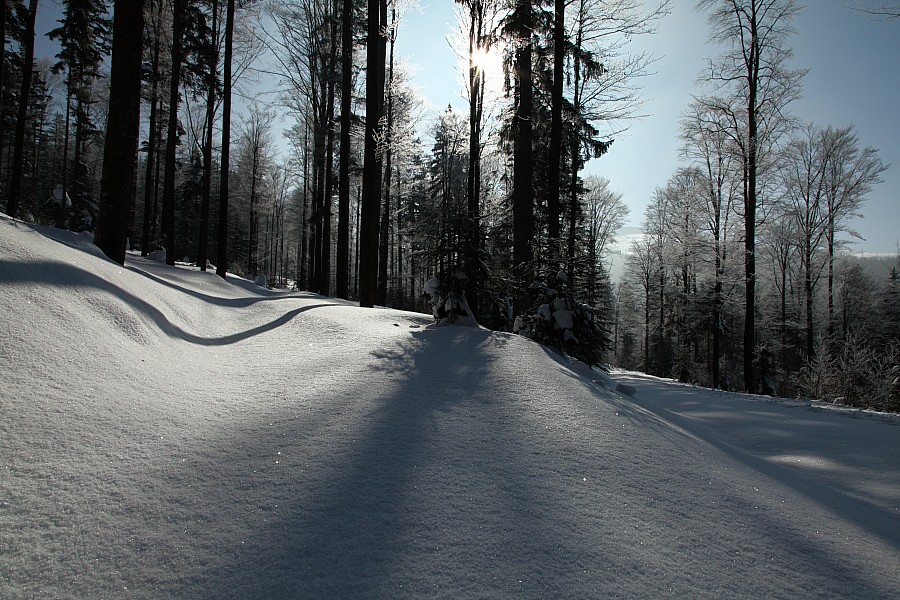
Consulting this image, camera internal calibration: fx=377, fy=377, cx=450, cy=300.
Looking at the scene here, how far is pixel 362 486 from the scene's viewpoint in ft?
4.83

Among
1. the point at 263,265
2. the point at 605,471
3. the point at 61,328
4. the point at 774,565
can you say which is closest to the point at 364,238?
the point at 61,328

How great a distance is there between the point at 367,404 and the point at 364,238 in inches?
228

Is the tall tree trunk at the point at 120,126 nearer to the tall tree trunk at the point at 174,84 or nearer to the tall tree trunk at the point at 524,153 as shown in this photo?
the tall tree trunk at the point at 524,153

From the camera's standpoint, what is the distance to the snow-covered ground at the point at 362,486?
111cm

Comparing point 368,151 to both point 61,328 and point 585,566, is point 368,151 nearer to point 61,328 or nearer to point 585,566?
point 61,328

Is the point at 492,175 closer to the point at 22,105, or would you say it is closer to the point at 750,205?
the point at 750,205

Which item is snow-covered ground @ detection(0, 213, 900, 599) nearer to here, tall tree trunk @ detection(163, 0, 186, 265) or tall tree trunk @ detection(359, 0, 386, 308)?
tall tree trunk @ detection(359, 0, 386, 308)

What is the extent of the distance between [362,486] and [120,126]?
6.40 metres

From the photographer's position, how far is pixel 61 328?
88.7 inches

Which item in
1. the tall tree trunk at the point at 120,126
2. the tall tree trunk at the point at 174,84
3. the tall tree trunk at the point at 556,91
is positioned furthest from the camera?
the tall tree trunk at the point at 174,84

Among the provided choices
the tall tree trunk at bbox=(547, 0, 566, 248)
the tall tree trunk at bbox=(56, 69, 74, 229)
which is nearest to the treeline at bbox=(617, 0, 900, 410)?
the tall tree trunk at bbox=(547, 0, 566, 248)

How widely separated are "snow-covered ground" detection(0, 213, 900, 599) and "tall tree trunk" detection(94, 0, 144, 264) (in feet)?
8.72

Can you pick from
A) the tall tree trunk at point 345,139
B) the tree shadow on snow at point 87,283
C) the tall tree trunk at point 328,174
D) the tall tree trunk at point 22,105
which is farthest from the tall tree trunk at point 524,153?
the tall tree trunk at point 22,105

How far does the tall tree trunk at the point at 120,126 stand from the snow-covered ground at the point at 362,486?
8.72 feet
